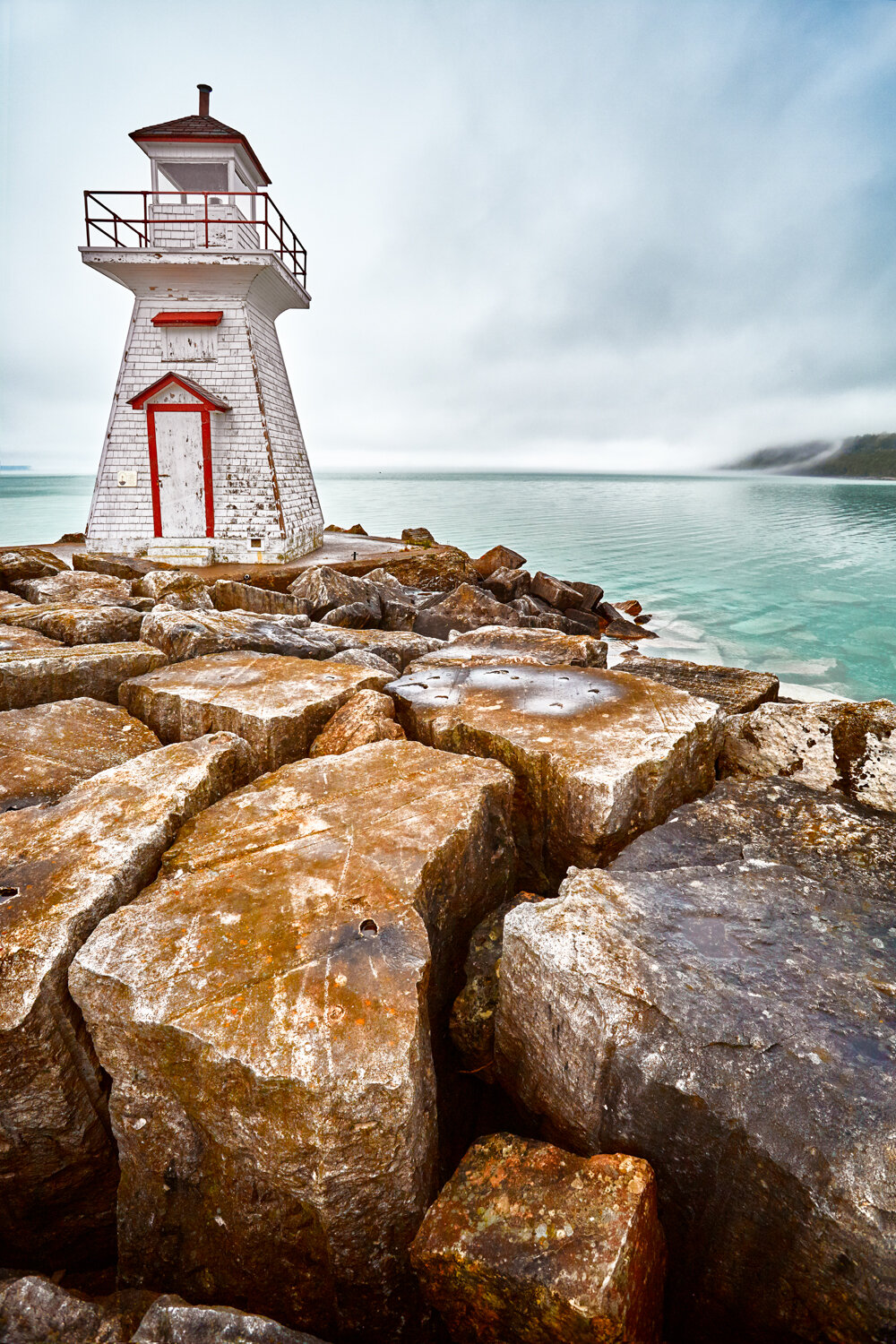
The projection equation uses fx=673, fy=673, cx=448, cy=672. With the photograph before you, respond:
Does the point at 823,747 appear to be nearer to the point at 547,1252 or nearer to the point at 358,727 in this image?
the point at 358,727

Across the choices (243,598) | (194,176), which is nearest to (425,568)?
(243,598)

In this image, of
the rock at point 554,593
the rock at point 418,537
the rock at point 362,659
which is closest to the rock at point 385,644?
the rock at point 362,659

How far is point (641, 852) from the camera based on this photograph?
288 centimetres

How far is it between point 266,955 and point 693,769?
244 centimetres

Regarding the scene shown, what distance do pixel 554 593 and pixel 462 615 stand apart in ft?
17.2

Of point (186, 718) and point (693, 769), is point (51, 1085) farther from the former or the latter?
point (693, 769)

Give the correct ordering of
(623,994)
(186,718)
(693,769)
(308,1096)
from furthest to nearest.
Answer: (186,718), (693,769), (623,994), (308,1096)

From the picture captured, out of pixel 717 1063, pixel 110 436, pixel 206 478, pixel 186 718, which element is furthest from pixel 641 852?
pixel 110 436

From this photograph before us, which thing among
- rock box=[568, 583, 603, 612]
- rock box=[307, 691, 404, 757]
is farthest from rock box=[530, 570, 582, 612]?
rock box=[307, 691, 404, 757]

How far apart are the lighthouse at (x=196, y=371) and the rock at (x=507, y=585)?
14.2 feet

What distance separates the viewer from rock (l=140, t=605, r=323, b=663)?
4.88 meters

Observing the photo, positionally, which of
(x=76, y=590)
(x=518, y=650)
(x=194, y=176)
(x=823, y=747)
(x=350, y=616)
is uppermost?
(x=194, y=176)

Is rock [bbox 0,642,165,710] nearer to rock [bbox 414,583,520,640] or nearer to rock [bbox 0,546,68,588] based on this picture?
rock [bbox 0,546,68,588]

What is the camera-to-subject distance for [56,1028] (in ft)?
6.63
